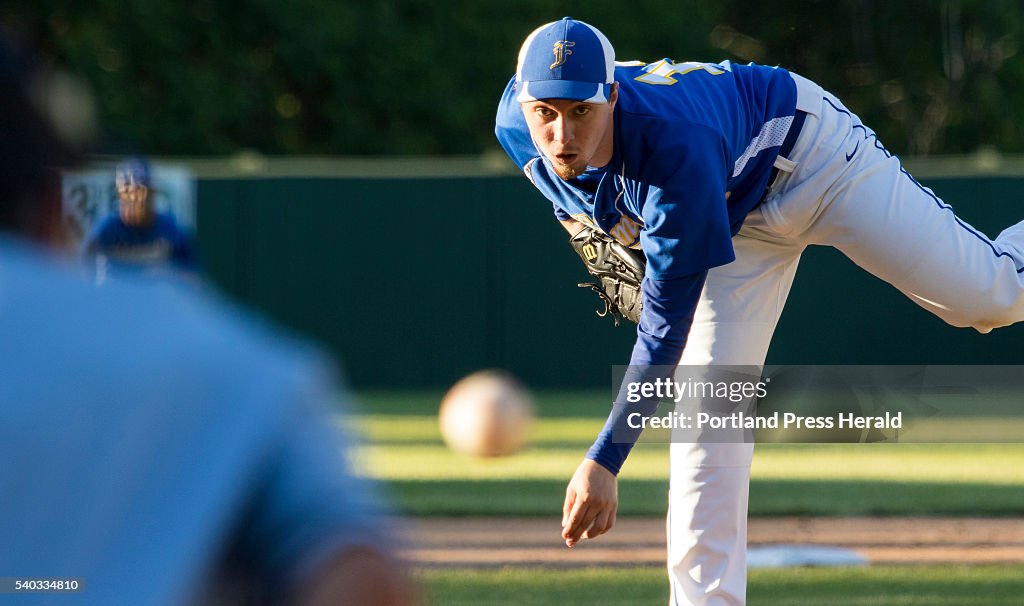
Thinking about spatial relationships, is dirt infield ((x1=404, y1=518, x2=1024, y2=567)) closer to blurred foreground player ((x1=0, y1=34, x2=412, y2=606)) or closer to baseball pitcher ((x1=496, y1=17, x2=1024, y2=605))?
baseball pitcher ((x1=496, y1=17, x2=1024, y2=605))

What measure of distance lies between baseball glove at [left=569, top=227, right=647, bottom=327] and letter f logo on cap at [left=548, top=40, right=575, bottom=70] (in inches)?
31.7

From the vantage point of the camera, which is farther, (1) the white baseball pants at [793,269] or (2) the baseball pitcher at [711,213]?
(1) the white baseball pants at [793,269]

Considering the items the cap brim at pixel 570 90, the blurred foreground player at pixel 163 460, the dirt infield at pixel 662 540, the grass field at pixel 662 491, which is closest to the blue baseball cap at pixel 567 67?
the cap brim at pixel 570 90

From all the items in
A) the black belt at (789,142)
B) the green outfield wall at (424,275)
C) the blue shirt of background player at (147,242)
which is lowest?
the green outfield wall at (424,275)

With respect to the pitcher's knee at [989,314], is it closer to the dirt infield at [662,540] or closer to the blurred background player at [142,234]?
the dirt infield at [662,540]

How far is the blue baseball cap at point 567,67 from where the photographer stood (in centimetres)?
340

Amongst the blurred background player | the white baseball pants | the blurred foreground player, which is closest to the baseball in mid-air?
the blurred background player

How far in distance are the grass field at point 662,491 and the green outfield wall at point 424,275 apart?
620mm

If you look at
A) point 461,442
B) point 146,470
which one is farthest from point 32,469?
point 461,442

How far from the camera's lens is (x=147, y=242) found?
9383 millimetres

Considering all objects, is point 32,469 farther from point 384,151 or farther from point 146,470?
point 384,151

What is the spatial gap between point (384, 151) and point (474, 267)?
8669 millimetres

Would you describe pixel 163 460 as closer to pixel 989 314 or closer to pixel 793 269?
pixel 793 269

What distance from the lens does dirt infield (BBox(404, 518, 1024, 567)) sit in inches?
235
